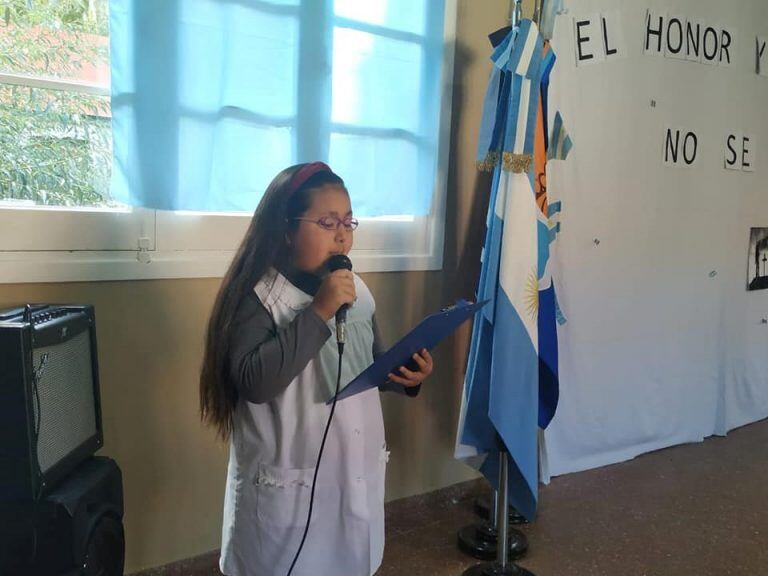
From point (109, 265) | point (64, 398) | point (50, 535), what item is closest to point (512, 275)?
point (109, 265)

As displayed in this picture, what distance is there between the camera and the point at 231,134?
1.73 m

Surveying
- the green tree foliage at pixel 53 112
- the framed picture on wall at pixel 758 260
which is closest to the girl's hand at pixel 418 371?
the green tree foliage at pixel 53 112

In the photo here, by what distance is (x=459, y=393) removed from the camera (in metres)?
2.41

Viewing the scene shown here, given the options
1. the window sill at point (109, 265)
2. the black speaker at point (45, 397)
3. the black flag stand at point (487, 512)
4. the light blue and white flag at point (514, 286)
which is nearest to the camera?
the black speaker at point (45, 397)

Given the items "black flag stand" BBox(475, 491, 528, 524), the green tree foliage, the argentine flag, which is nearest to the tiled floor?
"black flag stand" BBox(475, 491, 528, 524)

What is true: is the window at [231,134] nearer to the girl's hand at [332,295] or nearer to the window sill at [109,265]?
the window sill at [109,265]

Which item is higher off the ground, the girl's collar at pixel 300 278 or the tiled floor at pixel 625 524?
the girl's collar at pixel 300 278

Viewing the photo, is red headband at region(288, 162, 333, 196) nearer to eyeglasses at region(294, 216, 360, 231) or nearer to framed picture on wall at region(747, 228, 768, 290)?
eyeglasses at region(294, 216, 360, 231)

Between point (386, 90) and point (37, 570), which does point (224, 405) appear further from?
point (386, 90)

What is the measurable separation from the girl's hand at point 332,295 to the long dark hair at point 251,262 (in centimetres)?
14

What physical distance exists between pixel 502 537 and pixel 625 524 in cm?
64

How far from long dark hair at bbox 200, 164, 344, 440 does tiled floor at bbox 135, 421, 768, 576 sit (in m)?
0.82

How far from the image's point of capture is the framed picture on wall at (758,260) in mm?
3320

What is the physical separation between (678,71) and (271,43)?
6.13 feet
